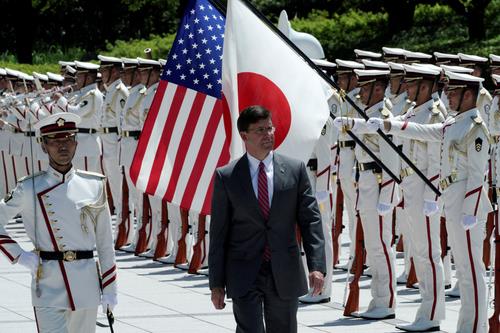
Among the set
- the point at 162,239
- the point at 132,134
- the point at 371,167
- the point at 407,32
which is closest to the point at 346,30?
the point at 407,32

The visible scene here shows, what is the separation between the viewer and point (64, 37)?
51781 mm

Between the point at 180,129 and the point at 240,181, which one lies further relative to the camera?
the point at 180,129

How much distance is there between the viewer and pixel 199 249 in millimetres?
16141

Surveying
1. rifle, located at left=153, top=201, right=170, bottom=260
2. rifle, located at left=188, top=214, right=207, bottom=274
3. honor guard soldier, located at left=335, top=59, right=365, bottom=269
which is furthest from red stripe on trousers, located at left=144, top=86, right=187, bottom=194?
rifle, located at left=153, top=201, right=170, bottom=260

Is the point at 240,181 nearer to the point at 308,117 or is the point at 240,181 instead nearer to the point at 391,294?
the point at 308,117

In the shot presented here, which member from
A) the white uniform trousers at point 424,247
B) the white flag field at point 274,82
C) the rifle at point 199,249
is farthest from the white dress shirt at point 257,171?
the rifle at point 199,249

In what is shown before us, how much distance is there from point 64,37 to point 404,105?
39.6m

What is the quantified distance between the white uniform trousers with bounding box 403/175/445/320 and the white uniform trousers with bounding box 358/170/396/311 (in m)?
0.48

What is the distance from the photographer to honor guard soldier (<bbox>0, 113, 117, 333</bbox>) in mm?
8656

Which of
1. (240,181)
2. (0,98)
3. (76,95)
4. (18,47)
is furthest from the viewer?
(18,47)

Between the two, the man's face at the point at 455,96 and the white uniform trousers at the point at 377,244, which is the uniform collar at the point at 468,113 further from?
the white uniform trousers at the point at 377,244

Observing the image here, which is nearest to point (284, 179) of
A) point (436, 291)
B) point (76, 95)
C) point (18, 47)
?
point (436, 291)

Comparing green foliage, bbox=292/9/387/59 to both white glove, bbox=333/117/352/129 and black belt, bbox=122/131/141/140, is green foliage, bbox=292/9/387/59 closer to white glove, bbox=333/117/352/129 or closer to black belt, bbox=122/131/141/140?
black belt, bbox=122/131/141/140

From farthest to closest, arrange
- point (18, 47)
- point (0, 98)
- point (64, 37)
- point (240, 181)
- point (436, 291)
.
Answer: point (64, 37) → point (18, 47) → point (0, 98) → point (436, 291) → point (240, 181)
